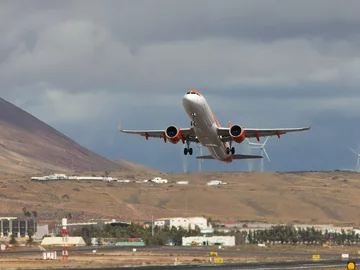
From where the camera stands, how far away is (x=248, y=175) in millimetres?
164250

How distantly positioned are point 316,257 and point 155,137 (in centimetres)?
5284

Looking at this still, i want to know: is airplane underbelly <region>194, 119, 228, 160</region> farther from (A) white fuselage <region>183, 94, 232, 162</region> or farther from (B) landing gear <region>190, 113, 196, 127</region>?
(B) landing gear <region>190, 113, 196, 127</region>

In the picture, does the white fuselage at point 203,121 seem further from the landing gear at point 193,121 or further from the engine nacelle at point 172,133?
the engine nacelle at point 172,133

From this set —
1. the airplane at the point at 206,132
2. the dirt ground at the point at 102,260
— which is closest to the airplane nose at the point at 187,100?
the airplane at the point at 206,132

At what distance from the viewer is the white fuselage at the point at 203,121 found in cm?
12050

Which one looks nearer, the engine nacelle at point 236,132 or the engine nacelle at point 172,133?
the engine nacelle at point 172,133

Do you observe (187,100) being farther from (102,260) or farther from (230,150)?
(102,260)

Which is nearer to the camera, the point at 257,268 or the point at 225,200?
the point at 257,268

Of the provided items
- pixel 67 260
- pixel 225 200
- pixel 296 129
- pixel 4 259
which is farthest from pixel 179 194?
pixel 296 129

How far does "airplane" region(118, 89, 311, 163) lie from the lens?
121 m

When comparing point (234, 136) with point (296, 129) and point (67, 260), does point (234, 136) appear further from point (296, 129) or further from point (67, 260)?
point (67, 260)

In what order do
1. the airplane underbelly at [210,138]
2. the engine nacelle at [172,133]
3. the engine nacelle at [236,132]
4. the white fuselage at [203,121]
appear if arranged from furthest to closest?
1. the engine nacelle at [236,132]
2. the engine nacelle at [172,133]
3. the airplane underbelly at [210,138]
4. the white fuselage at [203,121]

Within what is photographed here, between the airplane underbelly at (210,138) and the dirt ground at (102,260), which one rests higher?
the airplane underbelly at (210,138)

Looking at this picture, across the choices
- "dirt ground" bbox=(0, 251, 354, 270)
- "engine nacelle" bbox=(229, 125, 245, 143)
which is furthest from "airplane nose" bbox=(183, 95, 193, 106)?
"dirt ground" bbox=(0, 251, 354, 270)
